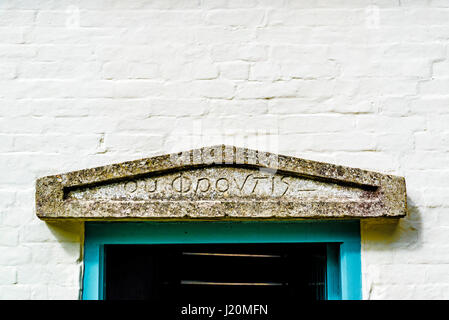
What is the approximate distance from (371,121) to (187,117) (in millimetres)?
703

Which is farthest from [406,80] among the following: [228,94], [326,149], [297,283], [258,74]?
[297,283]

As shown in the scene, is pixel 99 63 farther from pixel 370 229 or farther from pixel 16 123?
pixel 370 229

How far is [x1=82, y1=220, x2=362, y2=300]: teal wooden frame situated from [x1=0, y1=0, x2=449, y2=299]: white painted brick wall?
0.06 meters

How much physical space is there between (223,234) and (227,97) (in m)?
0.52

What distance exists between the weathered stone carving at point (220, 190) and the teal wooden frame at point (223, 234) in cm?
14

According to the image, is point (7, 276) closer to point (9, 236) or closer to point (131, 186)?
point (9, 236)

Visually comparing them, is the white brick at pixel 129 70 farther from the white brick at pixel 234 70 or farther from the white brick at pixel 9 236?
the white brick at pixel 9 236

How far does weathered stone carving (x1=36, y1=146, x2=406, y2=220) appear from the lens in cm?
169

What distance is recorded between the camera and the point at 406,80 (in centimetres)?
189

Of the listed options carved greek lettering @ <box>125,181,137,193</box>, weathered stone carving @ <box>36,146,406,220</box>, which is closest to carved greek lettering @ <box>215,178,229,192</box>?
weathered stone carving @ <box>36,146,406,220</box>

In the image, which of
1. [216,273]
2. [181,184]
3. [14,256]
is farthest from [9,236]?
[216,273]

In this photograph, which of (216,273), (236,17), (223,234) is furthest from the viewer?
(216,273)

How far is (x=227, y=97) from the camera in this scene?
1.88 metres

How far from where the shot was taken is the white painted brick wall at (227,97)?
1.80 metres
